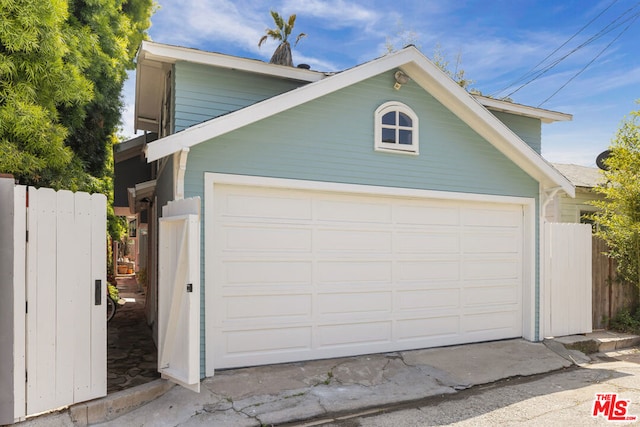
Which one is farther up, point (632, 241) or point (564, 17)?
point (564, 17)

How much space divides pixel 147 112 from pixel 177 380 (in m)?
6.17

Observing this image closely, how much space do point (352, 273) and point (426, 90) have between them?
2897mm

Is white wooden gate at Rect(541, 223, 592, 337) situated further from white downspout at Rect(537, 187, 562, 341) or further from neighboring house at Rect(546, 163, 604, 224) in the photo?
neighboring house at Rect(546, 163, 604, 224)

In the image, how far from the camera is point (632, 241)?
760cm

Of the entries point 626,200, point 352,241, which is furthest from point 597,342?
point 352,241

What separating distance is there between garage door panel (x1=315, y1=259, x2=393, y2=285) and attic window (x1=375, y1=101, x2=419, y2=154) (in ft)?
5.32

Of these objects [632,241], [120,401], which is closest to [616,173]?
[632,241]

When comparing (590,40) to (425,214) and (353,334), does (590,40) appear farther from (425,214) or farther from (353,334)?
(353,334)

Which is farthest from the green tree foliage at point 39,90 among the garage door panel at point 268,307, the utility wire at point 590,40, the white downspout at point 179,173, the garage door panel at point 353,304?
the utility wire at point 590,40

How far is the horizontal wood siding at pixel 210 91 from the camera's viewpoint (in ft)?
18.5

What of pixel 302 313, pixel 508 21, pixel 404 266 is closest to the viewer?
pixel 302 313

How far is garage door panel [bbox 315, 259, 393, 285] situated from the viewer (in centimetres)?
578

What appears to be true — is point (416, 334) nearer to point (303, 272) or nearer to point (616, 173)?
point (303, 272)

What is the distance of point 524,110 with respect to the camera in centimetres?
816
